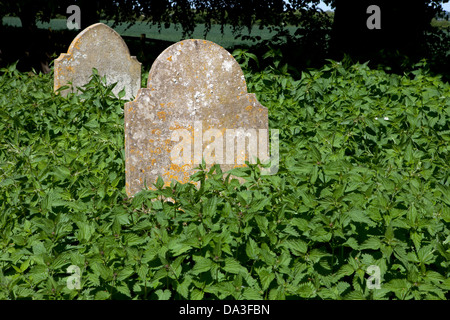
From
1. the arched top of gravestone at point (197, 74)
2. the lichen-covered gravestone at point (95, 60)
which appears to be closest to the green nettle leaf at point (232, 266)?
the arched top of gravestone at point (197, 74)

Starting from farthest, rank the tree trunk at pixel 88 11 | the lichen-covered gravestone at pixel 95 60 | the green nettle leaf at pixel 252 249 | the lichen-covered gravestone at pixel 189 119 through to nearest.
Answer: the tree trunk at pixel 88 11, the lichen-covered gravestone at pixel 95 60, the lichen-covered gravestone at pixel 189 119, the green nettle leaf at pixel 252 249

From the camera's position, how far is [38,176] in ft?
11.5

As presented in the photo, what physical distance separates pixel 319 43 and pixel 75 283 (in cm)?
952

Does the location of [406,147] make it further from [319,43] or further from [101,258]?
[319,43]

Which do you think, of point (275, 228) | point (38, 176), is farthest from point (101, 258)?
point (38, 176)

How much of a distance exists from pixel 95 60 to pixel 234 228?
427 cm

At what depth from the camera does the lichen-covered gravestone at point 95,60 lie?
6.27 meters

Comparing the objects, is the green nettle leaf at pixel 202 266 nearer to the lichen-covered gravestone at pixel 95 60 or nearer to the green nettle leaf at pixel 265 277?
the green nettle leaf at pixel 265 277

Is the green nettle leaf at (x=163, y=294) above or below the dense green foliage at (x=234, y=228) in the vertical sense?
below

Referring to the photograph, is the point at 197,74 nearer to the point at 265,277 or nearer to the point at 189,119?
the point at 189,119

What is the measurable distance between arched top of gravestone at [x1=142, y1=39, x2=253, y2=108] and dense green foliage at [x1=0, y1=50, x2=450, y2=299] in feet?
2.16

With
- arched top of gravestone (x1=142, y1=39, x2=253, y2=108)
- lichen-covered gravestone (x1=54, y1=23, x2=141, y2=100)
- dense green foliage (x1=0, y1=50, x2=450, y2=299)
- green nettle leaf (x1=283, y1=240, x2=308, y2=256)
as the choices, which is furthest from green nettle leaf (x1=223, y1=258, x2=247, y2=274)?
lichen-covered gravestone (x1=54, y1=23, x2=141, y2=100)

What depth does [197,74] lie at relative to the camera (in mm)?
3988

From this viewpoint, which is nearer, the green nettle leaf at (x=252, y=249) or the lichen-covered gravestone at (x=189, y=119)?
the green nettle leaf at (x=252, y=249)
